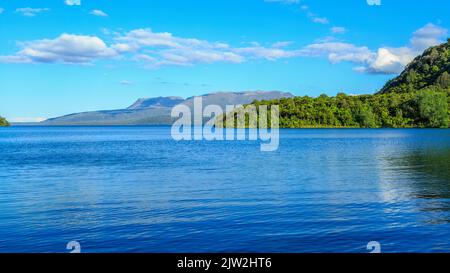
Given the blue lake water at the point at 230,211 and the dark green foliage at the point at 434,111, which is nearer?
the blue lake water at the point at 230,211

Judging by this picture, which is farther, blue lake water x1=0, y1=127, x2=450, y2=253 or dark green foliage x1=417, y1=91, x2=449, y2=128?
dark green foliage x1=417, y1=91, x2=449, y2=128

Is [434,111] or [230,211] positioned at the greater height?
[434,111]

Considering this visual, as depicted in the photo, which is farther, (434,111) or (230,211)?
(434,111)

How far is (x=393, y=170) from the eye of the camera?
38656 millimetres

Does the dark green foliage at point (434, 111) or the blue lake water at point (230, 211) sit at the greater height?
the dark green foliage at point (434, 111)

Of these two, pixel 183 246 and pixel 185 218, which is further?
pixel 185 218

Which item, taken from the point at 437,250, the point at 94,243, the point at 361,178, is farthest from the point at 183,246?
the point at 361,178

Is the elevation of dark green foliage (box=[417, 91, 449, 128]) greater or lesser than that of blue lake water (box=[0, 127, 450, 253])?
greater

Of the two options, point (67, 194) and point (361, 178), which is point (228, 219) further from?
point (361, 178)

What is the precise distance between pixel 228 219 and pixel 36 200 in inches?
446
